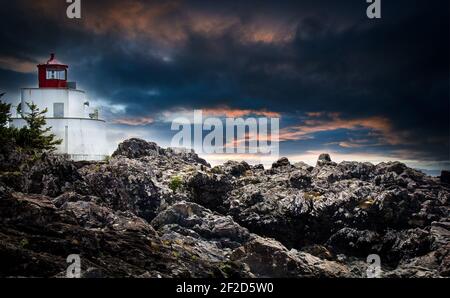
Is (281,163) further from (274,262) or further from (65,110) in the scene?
(274,262)

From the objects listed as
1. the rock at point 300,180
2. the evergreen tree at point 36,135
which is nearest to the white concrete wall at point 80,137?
the evergreen tree at point 36,135

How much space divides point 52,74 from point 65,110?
325 centimetres

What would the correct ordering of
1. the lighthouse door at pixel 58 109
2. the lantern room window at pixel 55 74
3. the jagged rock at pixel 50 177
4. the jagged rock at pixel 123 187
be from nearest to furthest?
the jagged rock at pixel 50 177, the jagged rock at pixel 123 187, the lighthouse door at pixel 58 109, the lantern room window at pixel 55 74

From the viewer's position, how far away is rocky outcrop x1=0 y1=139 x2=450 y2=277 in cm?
A: 2447

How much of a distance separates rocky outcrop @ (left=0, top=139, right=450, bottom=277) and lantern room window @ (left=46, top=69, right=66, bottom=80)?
826cm

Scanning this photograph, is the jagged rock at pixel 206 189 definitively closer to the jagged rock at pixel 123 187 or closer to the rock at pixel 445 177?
the jagged rock at pixel 123 187

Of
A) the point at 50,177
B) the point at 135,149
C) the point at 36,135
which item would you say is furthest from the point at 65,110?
the point at 50,177

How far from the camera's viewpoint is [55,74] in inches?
1850

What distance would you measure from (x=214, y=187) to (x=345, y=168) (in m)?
11.3

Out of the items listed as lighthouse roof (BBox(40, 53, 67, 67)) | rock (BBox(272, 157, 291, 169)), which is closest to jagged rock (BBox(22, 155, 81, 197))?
lighthouse roof (BBox(40, 53, 67, 67))

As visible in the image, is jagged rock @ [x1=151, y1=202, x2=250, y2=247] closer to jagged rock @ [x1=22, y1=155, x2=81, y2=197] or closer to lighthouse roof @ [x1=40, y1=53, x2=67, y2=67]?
jagged rock @ [x1=22, y1=155, x2=81, y2=197]

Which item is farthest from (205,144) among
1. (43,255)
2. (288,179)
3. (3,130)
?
(43,255)

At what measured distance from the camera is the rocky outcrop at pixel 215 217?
80.3 feet
